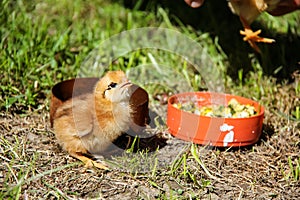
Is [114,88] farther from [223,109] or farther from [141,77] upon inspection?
[141,77]

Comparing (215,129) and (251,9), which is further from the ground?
(251,9)

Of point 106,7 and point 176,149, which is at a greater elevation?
point 106,7

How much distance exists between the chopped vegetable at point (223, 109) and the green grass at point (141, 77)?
0.15 metres

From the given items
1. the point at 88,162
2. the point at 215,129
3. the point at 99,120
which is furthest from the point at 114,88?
the point at 215,129

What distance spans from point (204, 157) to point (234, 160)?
5.4 inches

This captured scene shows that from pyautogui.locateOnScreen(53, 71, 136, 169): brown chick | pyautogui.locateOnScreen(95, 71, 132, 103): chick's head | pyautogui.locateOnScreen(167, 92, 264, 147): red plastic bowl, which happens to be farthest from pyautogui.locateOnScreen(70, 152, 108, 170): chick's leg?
pyautogui.locateOnScreen(167, 92, 264, 147): red plastic bowl

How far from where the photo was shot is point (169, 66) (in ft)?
10.0

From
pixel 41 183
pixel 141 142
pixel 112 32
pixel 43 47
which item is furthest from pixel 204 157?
pixel 112 32

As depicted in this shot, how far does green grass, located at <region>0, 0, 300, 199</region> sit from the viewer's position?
6.52ft

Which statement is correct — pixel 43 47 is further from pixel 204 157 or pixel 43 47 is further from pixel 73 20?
pixel 204 157

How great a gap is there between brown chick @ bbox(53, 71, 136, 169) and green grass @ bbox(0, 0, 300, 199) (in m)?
0.10

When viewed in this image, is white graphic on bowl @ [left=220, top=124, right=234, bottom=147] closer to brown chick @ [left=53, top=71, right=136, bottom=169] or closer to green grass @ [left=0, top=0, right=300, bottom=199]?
green grass @ [left=0, top=0, right=300, bottom=199]

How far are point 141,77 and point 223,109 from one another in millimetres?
671

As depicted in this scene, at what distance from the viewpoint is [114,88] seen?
78.9 inches
